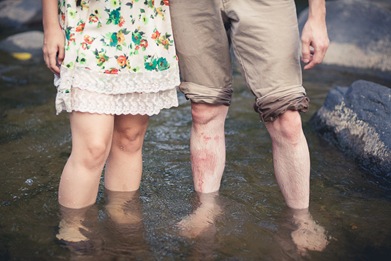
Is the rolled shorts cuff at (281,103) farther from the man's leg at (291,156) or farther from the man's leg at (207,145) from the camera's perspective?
the man's leg at (207,145)

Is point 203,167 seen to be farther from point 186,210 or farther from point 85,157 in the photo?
point 85,157

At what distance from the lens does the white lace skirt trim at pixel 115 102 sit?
261 centimetres

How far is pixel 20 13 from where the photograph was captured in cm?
946

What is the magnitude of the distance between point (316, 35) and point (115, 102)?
899 millimetres

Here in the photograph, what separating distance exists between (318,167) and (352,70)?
9.96 feet

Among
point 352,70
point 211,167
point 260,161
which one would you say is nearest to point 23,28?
point 352,70

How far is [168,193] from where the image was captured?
3408mm

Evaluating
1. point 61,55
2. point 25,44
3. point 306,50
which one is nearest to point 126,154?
point 61,55

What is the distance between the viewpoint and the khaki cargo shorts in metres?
2.75

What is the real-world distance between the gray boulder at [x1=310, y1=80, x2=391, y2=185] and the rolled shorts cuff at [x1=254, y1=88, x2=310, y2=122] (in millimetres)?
1147

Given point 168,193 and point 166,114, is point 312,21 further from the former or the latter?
point 166,114

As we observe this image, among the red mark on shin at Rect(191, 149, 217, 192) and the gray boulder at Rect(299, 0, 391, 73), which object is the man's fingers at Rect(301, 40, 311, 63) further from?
the gray boulder at Rect(299, 0, 391, 73)

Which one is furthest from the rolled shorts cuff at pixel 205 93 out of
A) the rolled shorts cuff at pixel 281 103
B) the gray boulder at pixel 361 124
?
the gray boulder at pixel 361 124

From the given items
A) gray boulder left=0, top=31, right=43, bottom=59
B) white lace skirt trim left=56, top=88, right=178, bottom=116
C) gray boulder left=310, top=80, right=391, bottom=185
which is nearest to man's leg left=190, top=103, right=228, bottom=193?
white lace skirt trim left=56, top=88, right=178, bottom=116
